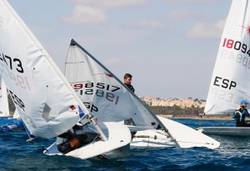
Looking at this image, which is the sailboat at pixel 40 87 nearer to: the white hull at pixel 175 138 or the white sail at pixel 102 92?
the white sail at pixel 102 92

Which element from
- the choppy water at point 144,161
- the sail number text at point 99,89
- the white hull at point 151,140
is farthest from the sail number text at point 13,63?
the white hull at point 151,140

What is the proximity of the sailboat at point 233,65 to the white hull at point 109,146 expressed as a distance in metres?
14.8

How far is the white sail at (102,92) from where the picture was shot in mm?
16656

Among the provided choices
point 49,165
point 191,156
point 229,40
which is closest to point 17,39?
point 49,165

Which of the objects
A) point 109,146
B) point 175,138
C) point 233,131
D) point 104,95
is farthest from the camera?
point 233,131

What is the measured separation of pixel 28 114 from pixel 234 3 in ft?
58.0

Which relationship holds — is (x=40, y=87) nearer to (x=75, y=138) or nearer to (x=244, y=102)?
(x=75, y=138)

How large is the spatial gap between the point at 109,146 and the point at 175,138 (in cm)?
346

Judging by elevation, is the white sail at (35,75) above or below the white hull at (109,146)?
above

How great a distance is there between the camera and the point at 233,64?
1216 inches

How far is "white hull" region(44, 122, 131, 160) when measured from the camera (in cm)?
1577

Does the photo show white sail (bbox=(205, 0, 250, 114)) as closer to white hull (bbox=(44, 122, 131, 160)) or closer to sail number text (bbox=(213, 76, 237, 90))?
sail number text (bbox=(213, 76, 237, 90))

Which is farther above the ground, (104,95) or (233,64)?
(233,64)

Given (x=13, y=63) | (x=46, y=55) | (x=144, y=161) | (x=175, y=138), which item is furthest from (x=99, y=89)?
(x=175, y=138)
